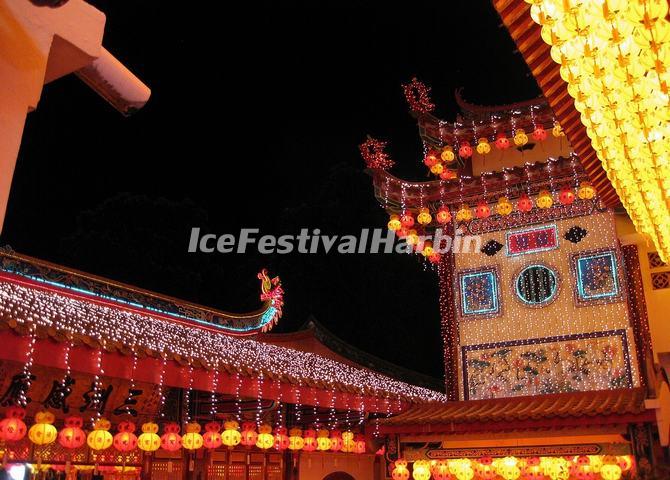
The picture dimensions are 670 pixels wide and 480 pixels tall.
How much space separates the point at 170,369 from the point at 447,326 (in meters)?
5.65

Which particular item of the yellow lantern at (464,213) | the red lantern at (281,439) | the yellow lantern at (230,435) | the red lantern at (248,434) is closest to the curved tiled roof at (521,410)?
the red lantern at (281,439)

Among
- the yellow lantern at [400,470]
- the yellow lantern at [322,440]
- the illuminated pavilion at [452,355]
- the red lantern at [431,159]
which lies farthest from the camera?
the red lantern at [431,159]

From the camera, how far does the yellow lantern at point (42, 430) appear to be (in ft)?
23.4

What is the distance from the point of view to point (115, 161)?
28.9 meters

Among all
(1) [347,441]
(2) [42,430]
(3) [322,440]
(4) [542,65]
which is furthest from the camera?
(1) [347,441]

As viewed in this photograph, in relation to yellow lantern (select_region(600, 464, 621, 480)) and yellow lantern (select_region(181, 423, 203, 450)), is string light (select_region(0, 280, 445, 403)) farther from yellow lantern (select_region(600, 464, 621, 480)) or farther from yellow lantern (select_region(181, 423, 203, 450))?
yellow lantern (select_region(600, 464, 621, 480))

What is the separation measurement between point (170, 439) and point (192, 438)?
381 mm

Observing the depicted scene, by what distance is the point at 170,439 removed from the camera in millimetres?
8500

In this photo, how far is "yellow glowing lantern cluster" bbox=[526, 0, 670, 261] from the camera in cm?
331

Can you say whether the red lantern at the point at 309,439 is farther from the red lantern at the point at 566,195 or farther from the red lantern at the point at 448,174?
the red lantern at the point at 566,195

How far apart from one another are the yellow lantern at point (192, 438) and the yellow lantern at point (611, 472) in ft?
18.0

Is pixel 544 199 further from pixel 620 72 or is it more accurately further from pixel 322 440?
pixel 620 72

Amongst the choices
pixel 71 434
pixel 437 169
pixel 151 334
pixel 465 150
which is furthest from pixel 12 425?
pixel 465 150

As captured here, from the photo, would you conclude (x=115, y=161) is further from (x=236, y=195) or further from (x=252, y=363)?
(x=252, y=363)
